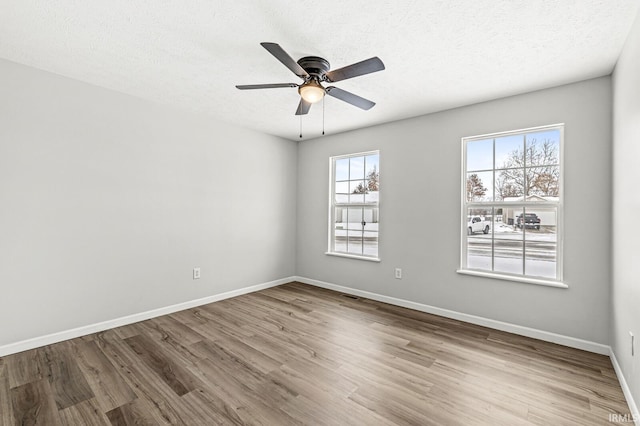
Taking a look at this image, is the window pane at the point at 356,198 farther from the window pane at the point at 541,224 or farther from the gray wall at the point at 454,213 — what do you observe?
the window pane at the point at 541,224

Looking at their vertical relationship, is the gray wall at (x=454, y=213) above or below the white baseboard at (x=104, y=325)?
above

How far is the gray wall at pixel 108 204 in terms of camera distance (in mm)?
2656

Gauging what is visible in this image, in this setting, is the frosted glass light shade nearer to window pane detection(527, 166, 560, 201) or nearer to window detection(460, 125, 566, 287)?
window detection(460, 125, 566, 287)

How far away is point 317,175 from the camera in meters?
5.11

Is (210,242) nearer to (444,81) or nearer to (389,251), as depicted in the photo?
(389,251)

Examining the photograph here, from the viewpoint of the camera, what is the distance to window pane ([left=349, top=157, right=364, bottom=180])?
463 cm

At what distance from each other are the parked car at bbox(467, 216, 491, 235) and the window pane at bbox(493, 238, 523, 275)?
0.54ft

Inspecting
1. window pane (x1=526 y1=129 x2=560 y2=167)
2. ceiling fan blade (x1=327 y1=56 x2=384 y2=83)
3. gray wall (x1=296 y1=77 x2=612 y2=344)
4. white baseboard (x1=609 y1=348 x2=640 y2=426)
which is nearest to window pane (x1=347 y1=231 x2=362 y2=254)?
gray wall (x1=296 y1=77 x2=612 y2=344)

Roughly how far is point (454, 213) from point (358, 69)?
7.49ft

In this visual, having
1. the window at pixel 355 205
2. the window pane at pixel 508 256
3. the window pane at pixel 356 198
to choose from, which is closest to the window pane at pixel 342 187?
the window at pixel 355 205

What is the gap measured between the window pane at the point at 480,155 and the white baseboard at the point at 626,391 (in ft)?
6.76

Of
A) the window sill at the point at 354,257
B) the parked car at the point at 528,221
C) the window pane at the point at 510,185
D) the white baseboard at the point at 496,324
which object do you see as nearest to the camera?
the white baseboard at the point at 496,324

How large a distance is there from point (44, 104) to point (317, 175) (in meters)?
3.49

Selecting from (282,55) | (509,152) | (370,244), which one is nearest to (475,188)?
(509,152)
